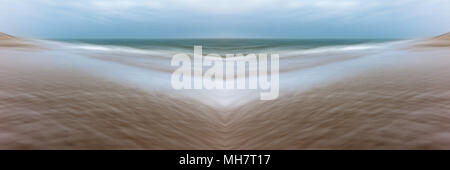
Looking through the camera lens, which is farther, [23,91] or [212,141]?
[23,91]

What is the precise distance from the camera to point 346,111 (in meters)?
2.80

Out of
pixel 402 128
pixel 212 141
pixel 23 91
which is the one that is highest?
pixel 23 91

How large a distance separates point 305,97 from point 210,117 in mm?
1159

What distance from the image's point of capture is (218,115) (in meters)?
3.57

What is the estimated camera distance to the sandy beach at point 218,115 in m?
2.11

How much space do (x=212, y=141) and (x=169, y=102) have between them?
42.9 inches

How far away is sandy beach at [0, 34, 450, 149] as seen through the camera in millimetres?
2111
